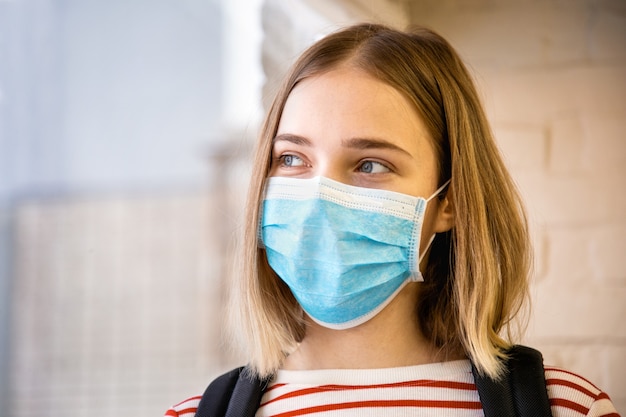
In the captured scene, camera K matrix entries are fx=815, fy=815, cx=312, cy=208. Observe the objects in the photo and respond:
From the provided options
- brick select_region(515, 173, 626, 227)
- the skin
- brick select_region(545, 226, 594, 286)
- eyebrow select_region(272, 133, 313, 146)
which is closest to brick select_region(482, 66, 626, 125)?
brick select_region(515, 173, 626, 227)

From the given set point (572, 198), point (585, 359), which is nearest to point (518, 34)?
point (572, 198)

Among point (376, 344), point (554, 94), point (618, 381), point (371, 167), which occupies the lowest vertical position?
point (618, 381)

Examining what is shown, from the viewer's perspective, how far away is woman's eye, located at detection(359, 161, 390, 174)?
111 cm

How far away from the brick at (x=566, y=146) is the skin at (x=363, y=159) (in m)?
0.69

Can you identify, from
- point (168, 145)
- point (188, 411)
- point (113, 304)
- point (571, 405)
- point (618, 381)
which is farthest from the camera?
point (168, 145)

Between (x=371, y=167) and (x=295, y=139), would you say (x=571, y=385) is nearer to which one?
(x=371, y=167)

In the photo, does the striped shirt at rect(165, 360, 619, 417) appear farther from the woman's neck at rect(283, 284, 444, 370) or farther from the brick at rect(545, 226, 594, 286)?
the brick at rect(545, 226, 594, 286)

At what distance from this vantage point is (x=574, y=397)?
106cm

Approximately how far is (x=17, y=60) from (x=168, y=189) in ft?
3.85

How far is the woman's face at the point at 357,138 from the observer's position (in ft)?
3.62

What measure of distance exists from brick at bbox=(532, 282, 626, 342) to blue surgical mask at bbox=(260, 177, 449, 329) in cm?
75

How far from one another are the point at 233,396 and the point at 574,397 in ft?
1.50

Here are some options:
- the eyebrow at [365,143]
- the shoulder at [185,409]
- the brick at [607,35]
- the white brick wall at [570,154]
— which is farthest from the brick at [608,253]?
the shoulder at [185,409]

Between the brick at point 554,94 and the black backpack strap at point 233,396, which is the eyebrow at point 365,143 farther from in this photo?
the brick at point 554,94
